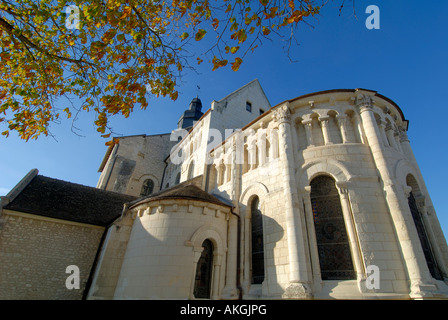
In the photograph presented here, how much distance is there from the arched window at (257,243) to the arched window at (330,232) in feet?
8.27

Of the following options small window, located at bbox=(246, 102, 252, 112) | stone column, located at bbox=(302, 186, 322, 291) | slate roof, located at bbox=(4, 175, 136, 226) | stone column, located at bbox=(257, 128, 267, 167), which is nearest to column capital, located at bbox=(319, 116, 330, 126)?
stone column, located at bbox=(257, 128, 267, 167)

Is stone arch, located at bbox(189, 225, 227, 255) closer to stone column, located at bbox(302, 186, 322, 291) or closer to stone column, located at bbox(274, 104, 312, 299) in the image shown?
stone column, located at bbox(274, 104, 312, 299)

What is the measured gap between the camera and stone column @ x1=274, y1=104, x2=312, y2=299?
25.5 ft

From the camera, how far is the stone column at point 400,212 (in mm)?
7012

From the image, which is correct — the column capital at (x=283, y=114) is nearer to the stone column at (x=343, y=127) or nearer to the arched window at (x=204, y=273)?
the stone column at (x=343, y=127)

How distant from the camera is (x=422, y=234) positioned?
919cm

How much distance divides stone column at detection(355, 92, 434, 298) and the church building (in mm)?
36

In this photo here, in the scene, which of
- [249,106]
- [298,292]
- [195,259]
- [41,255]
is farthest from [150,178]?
[298,292]

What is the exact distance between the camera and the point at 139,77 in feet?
21.1

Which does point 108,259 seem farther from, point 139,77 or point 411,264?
point 411,264

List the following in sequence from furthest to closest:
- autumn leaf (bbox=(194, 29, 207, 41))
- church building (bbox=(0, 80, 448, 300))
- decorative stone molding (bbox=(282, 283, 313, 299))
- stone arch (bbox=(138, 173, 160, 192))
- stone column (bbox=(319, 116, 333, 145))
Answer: stone arch (bbox=(138, 173, 160, 192)), stone column (bbox=(319, 116, 333, 145)), church building (bbox=(0, 80, 448, 300)), decorative stone molding (bbox=(282, 283, 313, 299)), autumn leaf (bbox=(194, 29, 207, 41))

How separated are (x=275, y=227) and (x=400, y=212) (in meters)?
4.45

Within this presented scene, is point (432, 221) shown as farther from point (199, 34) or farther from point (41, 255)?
point (41, 255)

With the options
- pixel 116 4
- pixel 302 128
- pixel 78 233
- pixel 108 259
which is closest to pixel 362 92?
pixel 302 128
